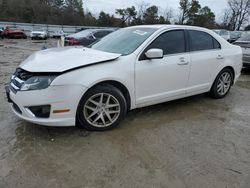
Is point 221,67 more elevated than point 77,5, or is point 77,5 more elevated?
point 77,5

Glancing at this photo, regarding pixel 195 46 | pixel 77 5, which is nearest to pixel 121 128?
pixel 195 46

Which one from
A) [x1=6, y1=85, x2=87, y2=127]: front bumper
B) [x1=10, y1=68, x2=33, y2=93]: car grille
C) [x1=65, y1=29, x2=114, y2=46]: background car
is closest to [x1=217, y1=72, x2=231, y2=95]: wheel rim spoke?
[x1=6, y1=85, x2=87, y2=127]: front bumper

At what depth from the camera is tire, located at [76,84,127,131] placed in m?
3.09

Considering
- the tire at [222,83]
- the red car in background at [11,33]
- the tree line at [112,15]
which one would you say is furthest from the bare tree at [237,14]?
the tire at [222,83]

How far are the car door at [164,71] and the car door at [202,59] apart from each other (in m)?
0.18

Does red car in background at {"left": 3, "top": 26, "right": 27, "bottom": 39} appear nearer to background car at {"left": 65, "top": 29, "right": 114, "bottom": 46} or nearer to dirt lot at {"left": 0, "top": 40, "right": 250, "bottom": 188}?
background car at {"left": 65, "top": 29, "right": 114, "bottom": 46}

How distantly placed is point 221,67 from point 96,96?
277cm

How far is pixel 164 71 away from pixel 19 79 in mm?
2117

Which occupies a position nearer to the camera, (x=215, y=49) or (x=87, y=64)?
(x=87, y=64)

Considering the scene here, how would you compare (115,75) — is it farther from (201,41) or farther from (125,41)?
(201,41)

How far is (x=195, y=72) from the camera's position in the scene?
4.12 meters

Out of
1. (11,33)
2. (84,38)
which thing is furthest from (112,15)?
(84,38)

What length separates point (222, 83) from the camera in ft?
15.8

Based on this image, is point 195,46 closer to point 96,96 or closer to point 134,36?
point 134,36
